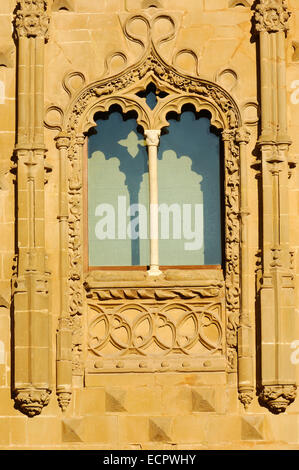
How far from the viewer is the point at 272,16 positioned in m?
29.7

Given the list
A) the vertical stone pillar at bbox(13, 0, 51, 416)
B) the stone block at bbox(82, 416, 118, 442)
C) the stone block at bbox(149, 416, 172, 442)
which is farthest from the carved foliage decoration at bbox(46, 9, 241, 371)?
the stone block at bbox(149, 416, 172, 442)

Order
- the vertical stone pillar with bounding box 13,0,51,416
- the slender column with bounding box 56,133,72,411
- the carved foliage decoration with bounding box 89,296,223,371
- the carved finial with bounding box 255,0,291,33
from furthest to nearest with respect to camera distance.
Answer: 1. the carved finial with bounding box 255,0,291,33
2. the carved foliage decoration with bounding box 89,296,223,371
3. the slender column with bounding box 56,133,72,411
4. the vertical stone pillar with bounding box 13,0,51,416

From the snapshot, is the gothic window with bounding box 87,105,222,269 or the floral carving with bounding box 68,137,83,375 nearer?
the floral carving with bounding box 68,137,83,375

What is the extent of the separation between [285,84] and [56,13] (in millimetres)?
3299

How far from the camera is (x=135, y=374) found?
29.1 metres

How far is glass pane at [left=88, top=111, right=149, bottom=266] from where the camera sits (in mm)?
29766

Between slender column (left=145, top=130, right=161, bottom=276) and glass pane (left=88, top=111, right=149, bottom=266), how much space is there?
210mm

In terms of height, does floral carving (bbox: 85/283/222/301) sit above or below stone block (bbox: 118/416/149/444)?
above

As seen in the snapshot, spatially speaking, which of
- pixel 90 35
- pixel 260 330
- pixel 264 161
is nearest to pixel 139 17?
pixel 90 35

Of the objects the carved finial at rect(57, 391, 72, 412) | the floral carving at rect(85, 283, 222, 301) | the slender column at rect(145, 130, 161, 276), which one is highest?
the slender column at rect(145, 130, 161, 276)

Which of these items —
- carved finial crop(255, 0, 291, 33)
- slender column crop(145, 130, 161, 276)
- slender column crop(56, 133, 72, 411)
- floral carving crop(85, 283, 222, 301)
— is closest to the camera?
slender column crop(56, 133, 72, 411)

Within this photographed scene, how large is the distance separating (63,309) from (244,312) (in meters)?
2.39

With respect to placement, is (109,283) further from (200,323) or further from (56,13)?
(56,13)

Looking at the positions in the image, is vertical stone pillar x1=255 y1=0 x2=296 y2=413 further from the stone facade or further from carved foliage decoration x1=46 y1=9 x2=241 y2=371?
carved foliage decoration x1=46 y1=9 x2=241 y2=371
